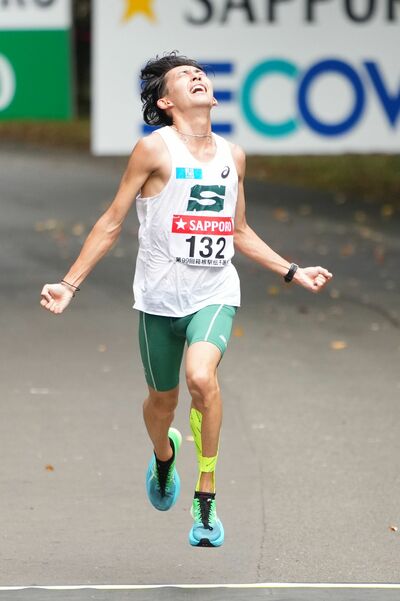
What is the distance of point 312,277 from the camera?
22.5ft

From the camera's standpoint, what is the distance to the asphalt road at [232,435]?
22.8ft

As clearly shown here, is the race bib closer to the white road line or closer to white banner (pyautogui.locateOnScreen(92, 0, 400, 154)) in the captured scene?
the white road line

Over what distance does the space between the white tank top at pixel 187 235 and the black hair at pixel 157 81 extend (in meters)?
0.21

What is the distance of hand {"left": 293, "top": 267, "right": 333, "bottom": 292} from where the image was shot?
6.80m

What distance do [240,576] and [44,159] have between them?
85.3 ft

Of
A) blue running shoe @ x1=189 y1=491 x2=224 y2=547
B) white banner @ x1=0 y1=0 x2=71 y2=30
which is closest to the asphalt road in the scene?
blue running shoe @ x1=189 y1=491 x2=224 y2=547

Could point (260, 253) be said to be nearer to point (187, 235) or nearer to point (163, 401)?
point (187, 235)

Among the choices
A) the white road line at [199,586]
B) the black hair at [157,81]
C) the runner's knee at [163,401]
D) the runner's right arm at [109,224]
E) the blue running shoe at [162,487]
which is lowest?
the blue running shoe at [162,487]

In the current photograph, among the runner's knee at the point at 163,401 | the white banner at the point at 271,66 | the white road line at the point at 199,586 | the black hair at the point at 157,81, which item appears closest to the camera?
the white road line at the point at 199,586

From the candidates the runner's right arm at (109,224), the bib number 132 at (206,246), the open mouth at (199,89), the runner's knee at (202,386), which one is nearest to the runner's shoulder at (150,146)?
the runner's right arm at (109,224)

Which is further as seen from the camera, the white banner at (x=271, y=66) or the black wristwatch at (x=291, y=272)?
the white banner at (x=271, y=66)

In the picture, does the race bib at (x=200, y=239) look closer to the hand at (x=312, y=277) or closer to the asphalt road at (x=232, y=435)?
the hand at (x=312, y=277)

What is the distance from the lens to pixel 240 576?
21.6 feet

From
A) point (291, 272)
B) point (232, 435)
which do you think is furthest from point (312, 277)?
point (232, 435)
